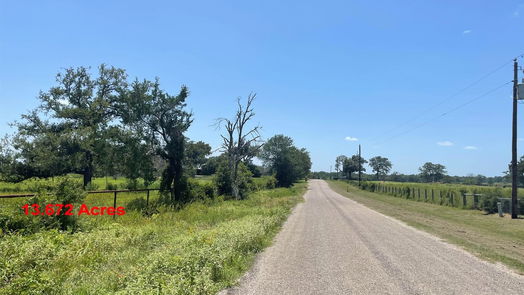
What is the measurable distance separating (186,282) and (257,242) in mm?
4771

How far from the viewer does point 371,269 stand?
7.29m

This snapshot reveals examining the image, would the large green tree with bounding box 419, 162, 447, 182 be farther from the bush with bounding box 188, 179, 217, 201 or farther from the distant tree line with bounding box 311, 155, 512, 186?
the bush with bounding box 188, 179, 217, 201

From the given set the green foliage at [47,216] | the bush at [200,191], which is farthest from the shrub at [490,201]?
the green foliage at [47,216]

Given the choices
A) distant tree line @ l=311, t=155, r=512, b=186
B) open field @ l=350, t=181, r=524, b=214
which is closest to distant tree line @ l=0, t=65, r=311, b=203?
open field @ l=350, t=181, r=524, b=214

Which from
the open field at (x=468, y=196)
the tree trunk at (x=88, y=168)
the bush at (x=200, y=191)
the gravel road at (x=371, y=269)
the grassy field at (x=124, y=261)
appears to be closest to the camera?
the grassy field at (x=124, y=261)

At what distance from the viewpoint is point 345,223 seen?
15.8 m

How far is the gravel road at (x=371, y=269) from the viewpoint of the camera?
5957mm

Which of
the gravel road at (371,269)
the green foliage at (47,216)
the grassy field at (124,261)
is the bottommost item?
the gravel road at (371,269)

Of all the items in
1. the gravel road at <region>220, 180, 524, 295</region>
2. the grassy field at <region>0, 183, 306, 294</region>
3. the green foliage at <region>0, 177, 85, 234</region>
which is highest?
the green foliage at <region>0, 177, 85, 234</region>

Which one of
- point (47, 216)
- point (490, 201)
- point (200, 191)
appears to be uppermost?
point (47, 216)

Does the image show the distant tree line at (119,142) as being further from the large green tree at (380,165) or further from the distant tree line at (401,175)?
the large green tree at (380,165)

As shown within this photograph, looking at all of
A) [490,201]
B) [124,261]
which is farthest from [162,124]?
[490,201]

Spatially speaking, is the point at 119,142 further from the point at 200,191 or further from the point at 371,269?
the point at 371,269

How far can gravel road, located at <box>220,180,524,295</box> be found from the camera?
5957 millimetres
